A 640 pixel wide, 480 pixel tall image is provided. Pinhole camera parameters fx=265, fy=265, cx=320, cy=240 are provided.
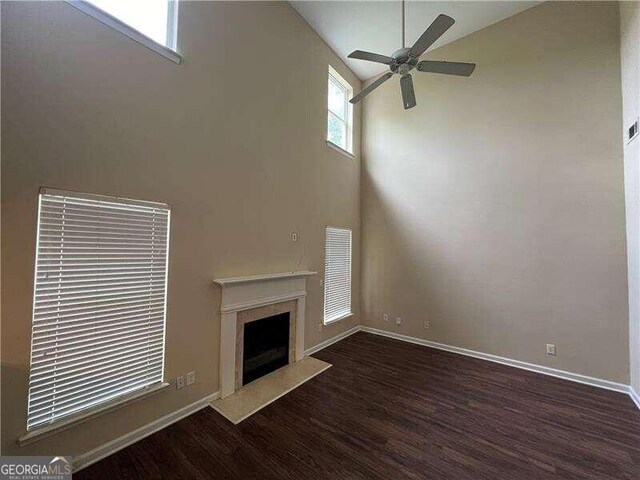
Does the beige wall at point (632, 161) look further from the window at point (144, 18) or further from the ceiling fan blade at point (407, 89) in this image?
the window at point (144, 18)

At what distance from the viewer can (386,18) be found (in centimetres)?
404

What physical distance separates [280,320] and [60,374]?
7.28 ft

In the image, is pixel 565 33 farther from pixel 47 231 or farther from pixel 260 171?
pixel 47 231

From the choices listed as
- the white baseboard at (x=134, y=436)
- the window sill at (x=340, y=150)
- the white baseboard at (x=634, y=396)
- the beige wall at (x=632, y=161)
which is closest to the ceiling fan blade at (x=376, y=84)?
the window sill at (x=340, y=150)

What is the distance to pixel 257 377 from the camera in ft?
10.9

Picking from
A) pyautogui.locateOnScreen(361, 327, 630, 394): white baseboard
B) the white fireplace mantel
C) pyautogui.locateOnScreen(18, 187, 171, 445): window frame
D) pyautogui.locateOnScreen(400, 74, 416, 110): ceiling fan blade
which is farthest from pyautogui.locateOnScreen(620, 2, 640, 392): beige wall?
pyautogui.locateOnScreen(18, 187, 171, 445): window frame

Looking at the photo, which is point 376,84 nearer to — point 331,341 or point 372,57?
point 372,57

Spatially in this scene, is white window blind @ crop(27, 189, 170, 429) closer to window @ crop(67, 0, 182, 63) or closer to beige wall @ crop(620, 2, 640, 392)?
window @ crop(67, 0, 182, 63)

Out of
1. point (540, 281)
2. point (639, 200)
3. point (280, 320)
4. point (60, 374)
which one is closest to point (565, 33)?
point (639, 200)

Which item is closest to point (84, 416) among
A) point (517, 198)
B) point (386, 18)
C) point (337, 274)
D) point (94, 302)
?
point (94, 302)

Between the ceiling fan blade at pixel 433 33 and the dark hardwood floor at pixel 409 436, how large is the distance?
3.48m

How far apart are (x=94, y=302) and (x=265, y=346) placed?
77.9 inches

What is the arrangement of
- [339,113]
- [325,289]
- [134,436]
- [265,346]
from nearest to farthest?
[134,436], [265,346], [325,289], [339,113]

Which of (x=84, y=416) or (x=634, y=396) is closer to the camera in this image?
(x=84, y=416)
